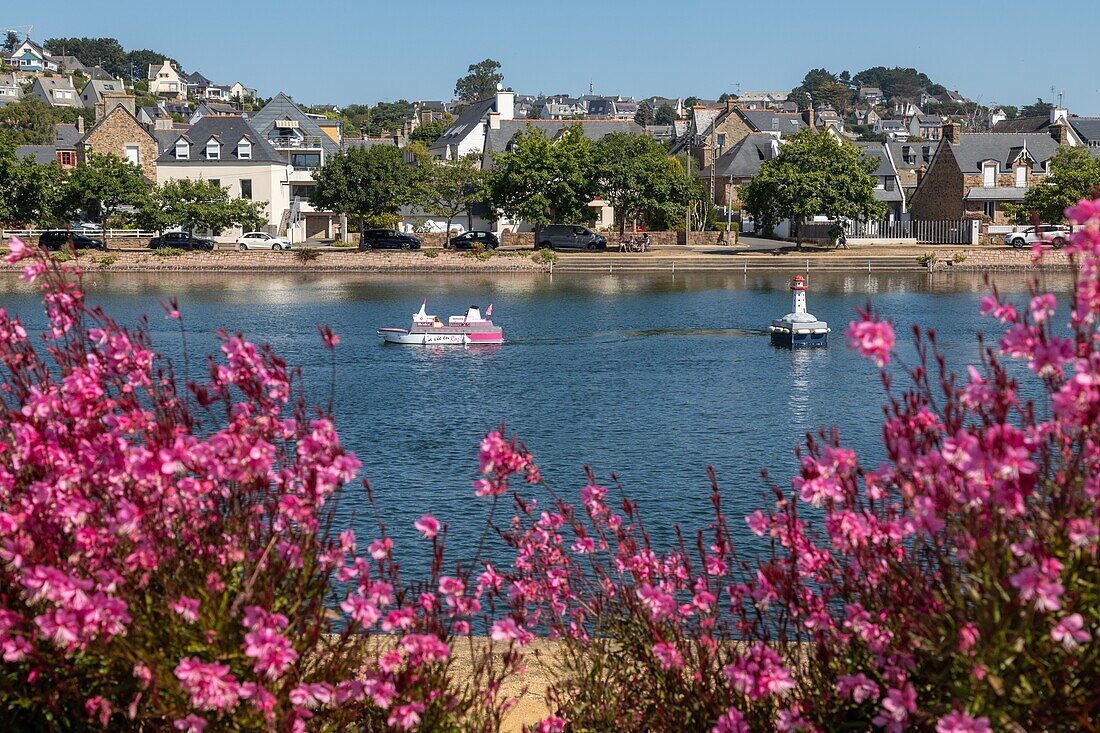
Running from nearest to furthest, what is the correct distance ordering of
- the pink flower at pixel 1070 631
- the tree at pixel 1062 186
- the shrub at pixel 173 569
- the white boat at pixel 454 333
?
the pink flower at pixel 1070 631, the shrub at pixel 173 569, the white boat at pixel 454 333, the tree at pixel 1062 186

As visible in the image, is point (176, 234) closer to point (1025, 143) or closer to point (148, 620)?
point (1025, 143)

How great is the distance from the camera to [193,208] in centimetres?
8662

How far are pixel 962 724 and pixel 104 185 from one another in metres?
84.8

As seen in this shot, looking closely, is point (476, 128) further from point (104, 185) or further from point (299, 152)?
point (104, 185)

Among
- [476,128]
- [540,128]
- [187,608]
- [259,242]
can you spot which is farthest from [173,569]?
[476,128]

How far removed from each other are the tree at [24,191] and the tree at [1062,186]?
61194 millimetres

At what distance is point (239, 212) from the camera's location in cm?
8769

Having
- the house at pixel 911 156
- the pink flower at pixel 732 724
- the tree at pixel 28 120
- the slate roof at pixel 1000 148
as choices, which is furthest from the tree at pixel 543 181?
the pink flower at pixel 732 724

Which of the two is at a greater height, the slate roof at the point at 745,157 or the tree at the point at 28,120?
the tree at the point at 28,120

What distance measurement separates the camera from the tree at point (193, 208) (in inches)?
3381

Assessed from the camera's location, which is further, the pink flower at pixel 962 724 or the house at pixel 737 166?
the house at pixel 737 166

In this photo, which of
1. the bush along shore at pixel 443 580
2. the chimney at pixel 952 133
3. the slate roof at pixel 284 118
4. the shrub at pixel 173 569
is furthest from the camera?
the slate roof at pixel 284 118

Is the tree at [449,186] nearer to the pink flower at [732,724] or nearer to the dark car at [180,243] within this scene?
the dark car at [180,243]

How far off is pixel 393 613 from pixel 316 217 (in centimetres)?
9576
